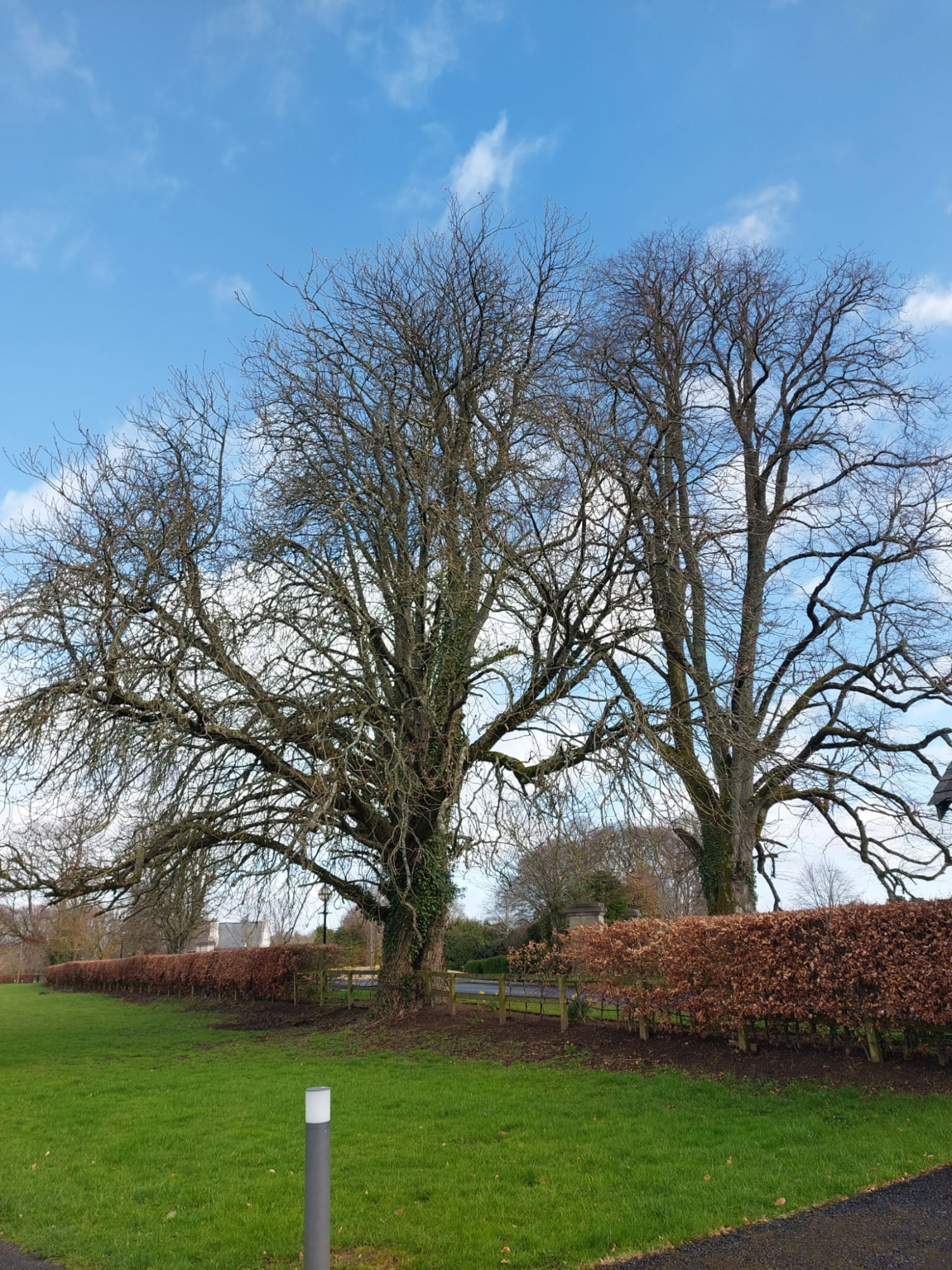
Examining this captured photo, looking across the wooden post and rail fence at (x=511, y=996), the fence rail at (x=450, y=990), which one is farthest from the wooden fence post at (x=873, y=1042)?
the fence rail at (x=450, y=990)

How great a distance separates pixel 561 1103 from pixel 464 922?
1262 inches

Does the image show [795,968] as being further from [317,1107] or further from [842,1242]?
[317,1107]

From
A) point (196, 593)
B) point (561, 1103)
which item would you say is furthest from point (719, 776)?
point (196, 593)

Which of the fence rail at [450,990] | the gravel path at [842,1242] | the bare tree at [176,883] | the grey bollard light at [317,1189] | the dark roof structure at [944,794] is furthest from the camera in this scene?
the fence rail at [450,990]

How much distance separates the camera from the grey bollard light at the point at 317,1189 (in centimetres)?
293

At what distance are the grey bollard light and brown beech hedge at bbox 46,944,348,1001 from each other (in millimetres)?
19717

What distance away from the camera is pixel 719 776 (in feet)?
46.2

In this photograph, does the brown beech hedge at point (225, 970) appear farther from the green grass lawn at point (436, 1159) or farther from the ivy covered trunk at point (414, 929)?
the green grass lawn at point (436, 1159)

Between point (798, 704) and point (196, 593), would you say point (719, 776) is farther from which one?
point (196, 593)

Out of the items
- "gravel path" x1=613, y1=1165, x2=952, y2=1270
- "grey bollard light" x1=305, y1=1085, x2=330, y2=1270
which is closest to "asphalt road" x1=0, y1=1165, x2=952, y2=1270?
"gravel path" x1=613, y1=1165, x2=952, y2=1270

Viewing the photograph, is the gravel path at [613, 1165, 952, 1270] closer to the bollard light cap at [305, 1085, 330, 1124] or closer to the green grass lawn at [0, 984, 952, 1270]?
the green grass lawn at [0, 984, 952, 1270]

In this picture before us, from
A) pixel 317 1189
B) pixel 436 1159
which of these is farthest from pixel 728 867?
pixel 317 1189

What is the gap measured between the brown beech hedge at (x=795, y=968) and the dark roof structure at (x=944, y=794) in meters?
0.99

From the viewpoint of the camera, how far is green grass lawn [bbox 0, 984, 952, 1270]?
494 centimetres
